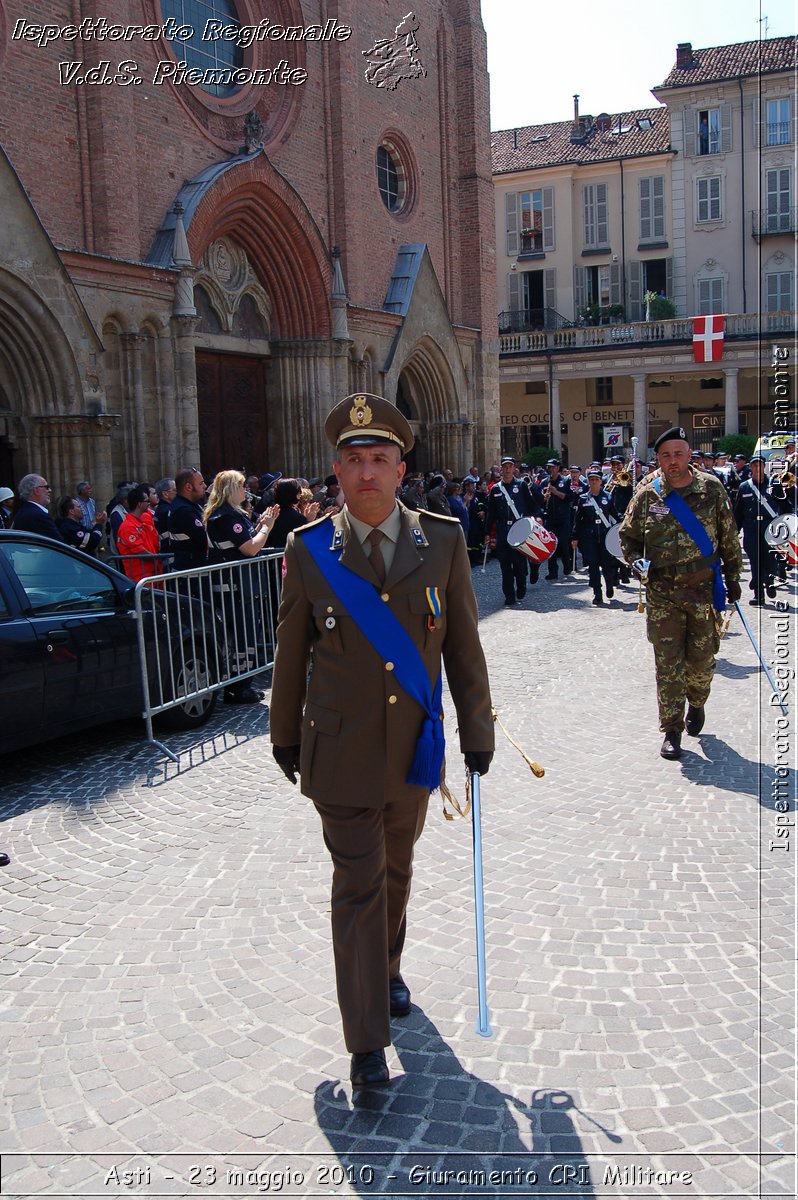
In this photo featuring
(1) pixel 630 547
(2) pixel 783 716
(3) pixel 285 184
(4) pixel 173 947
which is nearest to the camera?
(4) pixel 173 947

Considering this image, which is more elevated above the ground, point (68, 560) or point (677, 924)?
point (68, 560)

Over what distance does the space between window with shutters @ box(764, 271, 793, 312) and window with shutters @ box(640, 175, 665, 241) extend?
17.0ft

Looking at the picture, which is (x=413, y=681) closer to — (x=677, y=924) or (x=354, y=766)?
(x=354, y=766)

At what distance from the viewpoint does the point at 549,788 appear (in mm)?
6297

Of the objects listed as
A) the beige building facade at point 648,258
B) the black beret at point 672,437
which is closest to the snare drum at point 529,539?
the black beret at point 672,437

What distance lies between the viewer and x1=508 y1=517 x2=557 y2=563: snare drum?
1394cm

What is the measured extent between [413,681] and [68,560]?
487cm

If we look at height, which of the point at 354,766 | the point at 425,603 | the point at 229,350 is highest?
the point at 229,350

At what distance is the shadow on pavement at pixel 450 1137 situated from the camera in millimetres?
2918

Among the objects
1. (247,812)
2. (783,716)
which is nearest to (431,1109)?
(247,812)

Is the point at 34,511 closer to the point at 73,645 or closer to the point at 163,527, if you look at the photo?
the point at 163,527

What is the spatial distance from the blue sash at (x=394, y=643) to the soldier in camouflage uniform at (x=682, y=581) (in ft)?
12.4

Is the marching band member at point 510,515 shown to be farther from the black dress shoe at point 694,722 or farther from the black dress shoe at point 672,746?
the black dress shoe at point 672,746

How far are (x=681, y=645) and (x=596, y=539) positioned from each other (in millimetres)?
7513
